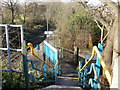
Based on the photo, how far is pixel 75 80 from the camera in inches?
182

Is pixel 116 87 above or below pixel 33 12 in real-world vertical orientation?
below

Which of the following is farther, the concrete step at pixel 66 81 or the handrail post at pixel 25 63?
the concrete step at pixel 66 81

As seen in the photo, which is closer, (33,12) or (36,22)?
(33,12)

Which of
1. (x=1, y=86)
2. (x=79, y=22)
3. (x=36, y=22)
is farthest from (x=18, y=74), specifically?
(x=36, y=22)

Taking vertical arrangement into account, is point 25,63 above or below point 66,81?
above

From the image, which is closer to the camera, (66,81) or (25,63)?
(25,63)

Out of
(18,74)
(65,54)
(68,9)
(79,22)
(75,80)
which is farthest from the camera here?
(68,9)

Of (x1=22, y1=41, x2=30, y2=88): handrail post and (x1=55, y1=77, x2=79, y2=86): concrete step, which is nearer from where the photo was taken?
(x1=22, y1=41, x2=30, y2=88): handrail post

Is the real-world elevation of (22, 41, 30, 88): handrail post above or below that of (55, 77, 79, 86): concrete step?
above

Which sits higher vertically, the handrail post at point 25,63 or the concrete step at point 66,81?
the handrail post at point 25,63

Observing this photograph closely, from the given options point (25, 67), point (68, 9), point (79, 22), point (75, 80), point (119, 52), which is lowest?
point (75, 80)

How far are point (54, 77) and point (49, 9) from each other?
11.7 metres

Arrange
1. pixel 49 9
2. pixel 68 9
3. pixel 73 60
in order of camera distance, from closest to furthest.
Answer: pixel 73 60 → pixel 68 9 → pixel 49 9

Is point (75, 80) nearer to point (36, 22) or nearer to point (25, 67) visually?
point (25, 67)
